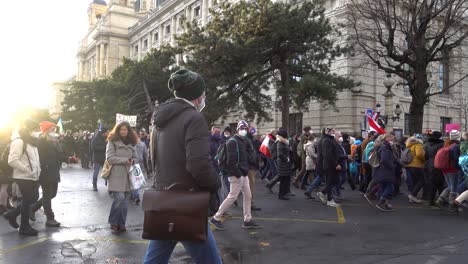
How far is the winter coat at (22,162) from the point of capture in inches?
250

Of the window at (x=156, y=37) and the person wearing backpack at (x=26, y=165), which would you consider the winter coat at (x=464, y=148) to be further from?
the window at (x=156, y=37)

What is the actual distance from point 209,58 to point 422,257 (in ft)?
50.8

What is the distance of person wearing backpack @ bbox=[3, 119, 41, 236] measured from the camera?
6.39 meters

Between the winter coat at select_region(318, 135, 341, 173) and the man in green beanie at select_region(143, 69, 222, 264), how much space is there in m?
6.65

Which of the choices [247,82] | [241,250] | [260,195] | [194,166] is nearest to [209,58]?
[247,82]

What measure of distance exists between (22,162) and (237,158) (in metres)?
3.30

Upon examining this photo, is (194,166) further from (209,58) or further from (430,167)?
(209,58)

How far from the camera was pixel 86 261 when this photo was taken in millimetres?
5113

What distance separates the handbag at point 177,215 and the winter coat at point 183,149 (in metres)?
0.11

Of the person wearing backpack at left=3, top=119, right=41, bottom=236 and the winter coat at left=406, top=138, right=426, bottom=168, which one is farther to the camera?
the winter coat at left=406, top=138, right=426, bottom=168

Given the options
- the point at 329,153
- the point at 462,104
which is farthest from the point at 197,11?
the point at 329,153

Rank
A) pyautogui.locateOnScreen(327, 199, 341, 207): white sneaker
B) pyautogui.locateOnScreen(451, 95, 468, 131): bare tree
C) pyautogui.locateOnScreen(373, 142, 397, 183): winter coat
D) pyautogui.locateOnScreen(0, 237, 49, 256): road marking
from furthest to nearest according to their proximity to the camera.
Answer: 1. pyautogui.locateOnScreen(451, 95, 468, 131): bare tree
2. pyautogui.locateOnScreen(327, 199, 341, 207): white sneaker
3. pyautogui.locateOnScreen(373, 142, 397, 183): winter coat
4. pyautogui.locateOnScreen(0, 237, 49, 256): road marking

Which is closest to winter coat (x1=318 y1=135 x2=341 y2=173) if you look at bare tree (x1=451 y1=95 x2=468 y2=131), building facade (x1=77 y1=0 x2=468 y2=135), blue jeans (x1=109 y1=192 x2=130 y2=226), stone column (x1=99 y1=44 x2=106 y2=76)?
blue jeans (x1=109 y1=192 x2=130 y2=226)

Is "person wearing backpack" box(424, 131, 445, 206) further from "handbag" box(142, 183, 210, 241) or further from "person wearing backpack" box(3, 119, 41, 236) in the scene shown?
"handbag" box(142, 183, 210, 241)
